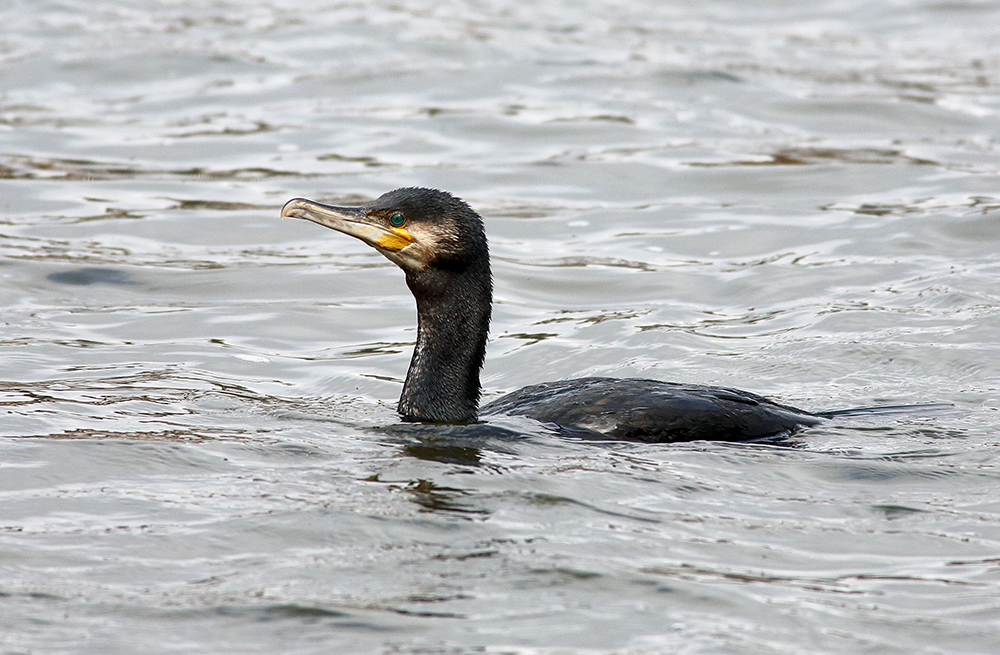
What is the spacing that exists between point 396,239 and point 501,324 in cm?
277

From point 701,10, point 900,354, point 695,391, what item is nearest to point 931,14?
point 701,10

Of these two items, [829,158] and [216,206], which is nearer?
[216,206]

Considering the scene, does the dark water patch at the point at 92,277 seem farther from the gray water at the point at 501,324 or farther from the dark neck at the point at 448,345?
the dark neck at the point at 448,345

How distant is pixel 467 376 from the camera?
6.02m

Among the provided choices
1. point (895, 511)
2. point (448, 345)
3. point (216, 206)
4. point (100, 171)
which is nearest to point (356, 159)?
point (216, 206)

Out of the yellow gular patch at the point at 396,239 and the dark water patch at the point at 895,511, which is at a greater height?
the yellow gular patch at the point at 396,239

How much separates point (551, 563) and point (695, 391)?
173 centimetres

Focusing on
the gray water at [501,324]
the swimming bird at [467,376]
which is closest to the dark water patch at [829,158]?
the gray water at [501,324]

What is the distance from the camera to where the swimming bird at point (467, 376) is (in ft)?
18.4

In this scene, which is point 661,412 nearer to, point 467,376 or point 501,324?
point 467,376

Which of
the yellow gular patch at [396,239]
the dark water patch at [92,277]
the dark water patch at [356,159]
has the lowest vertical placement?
the dark water patch at [92,277]

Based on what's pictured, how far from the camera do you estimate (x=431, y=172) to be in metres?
12.1

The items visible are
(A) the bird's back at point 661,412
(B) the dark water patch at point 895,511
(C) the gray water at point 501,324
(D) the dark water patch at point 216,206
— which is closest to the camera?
(C) the gray water at point 501,324

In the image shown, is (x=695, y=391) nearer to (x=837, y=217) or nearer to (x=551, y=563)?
(x=551, y=563)
